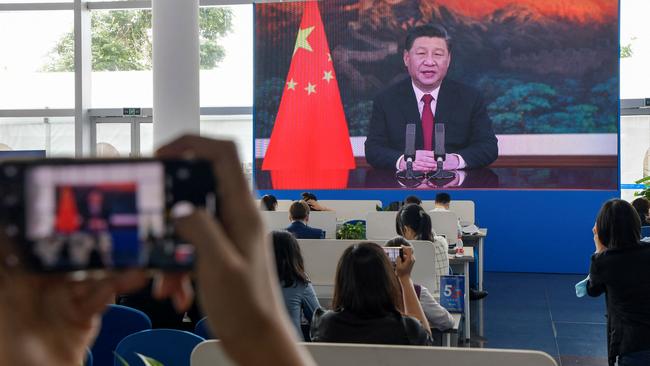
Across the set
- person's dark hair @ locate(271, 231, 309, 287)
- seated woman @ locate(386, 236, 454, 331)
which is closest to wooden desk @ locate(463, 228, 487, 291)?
seated woman @ locate(386, 236, 454, 331)

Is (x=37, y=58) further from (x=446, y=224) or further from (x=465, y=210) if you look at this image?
(x=446, y=224)

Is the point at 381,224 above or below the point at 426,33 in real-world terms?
below

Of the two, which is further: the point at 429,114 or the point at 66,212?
the point at 429,114

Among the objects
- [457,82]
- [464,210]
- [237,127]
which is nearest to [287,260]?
[464,210]

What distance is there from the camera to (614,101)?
8773mm

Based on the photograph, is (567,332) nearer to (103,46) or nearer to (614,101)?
(614,101)

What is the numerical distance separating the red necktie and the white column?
3233mm

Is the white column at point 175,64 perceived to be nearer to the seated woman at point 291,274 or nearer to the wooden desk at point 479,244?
the wooden desk at point 479,244

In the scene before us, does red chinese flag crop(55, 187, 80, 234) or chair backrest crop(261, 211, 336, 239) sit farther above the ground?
red chinese flag crop(55, 187, 80, 234)

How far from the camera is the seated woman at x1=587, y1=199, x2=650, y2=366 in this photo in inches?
128

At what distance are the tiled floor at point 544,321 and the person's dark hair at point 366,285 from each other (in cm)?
270

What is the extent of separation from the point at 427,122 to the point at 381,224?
2865mm

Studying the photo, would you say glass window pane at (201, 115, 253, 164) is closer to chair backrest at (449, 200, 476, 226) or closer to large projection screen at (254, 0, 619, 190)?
large projection screen at (254, 0, 619, 190)

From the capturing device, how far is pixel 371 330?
8.16 feet
